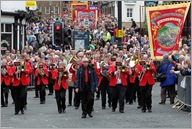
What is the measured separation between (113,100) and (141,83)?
1041mm

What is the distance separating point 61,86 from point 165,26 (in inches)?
339

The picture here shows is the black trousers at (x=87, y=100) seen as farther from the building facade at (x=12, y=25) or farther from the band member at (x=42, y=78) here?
the building facade at (x=12, y=25)

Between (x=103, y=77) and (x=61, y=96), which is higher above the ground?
(x=103, y=77)

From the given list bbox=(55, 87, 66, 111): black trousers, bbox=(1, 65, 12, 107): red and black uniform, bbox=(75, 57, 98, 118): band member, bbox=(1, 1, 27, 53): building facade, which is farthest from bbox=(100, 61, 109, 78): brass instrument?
bbox=(1, 1, 27, 53): building facade

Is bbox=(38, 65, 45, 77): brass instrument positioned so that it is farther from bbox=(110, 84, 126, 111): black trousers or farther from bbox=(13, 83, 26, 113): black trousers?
bbox=(110, 84, 126, 111): black trousers

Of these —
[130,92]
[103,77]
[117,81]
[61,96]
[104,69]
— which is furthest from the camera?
[130,92]

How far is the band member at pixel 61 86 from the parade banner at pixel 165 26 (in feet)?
25.7

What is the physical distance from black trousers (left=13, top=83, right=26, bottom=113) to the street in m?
0.29

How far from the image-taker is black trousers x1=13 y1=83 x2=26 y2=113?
2054 cm

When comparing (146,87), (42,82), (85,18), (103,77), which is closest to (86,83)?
(146,87)

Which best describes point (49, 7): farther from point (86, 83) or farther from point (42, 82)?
point (86, 83)

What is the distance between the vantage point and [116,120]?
1828 cm

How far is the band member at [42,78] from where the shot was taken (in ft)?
80.0

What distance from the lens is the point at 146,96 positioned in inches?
811
